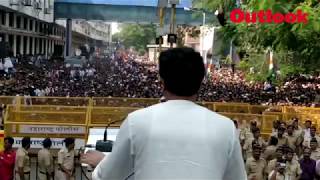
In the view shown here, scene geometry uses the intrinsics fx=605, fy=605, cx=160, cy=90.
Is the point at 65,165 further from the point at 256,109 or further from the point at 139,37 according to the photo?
the point at 139,37

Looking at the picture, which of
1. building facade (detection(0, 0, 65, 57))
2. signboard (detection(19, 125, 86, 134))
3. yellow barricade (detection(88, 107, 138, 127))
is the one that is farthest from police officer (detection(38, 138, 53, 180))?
building facade (detection(0, 0, 65, 57))

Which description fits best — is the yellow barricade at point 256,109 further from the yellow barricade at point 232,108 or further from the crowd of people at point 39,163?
the crowd of people at point 39,163

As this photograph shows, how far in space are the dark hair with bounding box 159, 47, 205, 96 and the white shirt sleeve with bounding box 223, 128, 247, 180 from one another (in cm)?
25

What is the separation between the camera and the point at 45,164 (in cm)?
1077

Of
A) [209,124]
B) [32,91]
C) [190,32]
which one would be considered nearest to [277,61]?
[32,91]

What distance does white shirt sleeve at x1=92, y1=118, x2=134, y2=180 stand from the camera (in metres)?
2.22

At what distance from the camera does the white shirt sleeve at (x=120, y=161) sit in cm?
222

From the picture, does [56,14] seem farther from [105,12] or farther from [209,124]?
[209,124]

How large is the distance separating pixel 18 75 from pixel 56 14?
25.3 m

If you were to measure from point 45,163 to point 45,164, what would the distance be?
0.08ft

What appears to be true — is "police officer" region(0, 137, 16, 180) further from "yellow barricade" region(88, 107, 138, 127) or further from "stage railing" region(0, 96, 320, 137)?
"yellow barricade" region(88, 107, 138, 127)

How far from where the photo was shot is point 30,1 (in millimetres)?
44688

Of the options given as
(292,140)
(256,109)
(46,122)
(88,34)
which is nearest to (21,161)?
(46,122)

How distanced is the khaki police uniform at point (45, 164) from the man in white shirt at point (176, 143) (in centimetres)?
864
